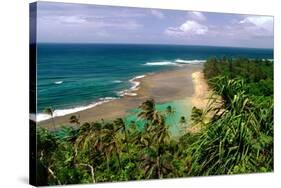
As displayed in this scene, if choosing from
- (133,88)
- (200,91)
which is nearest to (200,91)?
(200,91)

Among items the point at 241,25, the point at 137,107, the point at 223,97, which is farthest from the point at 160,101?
the point at 241,25

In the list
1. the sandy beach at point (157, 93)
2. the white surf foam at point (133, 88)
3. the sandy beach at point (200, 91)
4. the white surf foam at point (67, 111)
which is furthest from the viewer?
the sandy beach at point (200, 91)

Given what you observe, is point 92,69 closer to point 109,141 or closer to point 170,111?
point 109,141

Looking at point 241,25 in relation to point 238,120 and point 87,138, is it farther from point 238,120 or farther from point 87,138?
point 87,138

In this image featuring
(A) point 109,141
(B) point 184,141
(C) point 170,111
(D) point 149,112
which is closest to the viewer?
(A) point 109,141

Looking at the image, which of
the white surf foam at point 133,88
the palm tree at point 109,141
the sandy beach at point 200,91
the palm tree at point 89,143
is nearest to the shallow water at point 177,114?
the sandy beach at point 200,91

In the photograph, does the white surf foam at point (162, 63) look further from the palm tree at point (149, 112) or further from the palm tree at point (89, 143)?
the palm tree at point (89, 143)

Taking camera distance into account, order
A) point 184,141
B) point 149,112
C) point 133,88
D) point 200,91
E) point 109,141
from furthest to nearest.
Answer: point 200,91 < point 184,141 < point 149,112 < point 133,88 < point 109,141

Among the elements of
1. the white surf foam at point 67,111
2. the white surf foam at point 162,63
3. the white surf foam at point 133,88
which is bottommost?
the white surf foam at point 67,111
